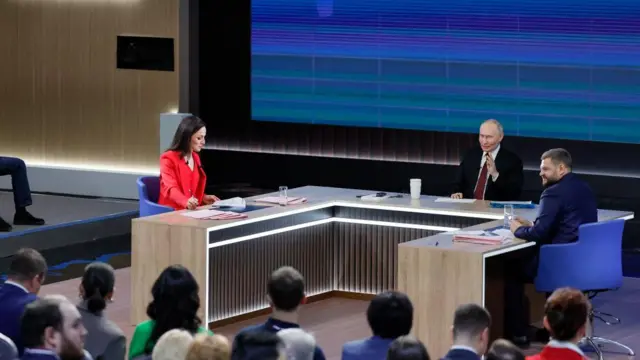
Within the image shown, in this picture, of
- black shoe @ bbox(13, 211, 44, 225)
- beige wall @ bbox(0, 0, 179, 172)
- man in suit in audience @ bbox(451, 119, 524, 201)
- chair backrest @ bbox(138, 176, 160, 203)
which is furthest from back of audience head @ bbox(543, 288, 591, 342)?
beige wall @ bbox(0, 0, 179, 172)

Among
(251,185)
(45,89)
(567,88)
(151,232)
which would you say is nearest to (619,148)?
(567,88)

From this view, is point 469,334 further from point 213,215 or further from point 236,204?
point 236,204

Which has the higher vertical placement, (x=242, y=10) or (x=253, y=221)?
(x=242, y=10)

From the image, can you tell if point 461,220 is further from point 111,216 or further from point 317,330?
point 111,216

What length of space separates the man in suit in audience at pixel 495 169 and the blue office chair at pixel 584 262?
1.50 m

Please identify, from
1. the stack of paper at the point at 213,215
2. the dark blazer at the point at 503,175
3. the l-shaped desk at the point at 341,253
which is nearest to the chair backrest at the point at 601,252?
the l-shaped desk at the point at 341,253

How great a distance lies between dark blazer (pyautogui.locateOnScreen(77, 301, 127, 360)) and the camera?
5012mm

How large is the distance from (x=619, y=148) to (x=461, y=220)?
284cm

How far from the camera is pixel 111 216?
11281 mm

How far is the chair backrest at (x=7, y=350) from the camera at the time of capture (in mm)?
4691

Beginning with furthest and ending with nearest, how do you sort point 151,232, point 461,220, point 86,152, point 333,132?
point 86,152, point 333,132, point 461,220, point 151,232

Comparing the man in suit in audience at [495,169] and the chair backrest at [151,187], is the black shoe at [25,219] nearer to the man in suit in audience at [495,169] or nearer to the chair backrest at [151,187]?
the chair backrest at [151,187]

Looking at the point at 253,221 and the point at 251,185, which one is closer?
the point at 253,221

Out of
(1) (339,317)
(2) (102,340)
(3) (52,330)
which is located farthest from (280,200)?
(3) (52,330)
